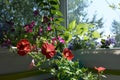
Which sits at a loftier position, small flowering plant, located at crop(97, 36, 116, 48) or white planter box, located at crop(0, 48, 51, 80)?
small flowering plant, located at crop(97, 36, 116, 48)

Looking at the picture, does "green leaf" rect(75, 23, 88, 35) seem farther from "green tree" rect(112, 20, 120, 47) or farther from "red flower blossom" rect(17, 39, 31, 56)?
"red flower blossom" rect(17, 39, 31, 56)

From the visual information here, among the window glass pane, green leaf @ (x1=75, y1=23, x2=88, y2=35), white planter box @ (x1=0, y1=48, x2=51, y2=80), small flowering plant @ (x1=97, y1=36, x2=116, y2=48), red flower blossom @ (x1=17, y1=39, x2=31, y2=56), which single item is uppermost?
the window glass pane

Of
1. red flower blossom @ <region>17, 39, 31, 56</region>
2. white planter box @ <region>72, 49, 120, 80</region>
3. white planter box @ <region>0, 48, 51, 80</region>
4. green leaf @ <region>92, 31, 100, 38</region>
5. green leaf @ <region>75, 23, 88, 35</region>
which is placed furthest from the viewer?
green leaf @ <region>92, 31, 100, 38</region>

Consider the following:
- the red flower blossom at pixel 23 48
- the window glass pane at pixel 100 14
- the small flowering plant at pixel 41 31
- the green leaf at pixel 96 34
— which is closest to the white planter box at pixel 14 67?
the small flowering plant at pixel 41 31

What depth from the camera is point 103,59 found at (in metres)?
2.73

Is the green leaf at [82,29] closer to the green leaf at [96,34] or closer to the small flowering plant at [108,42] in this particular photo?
the green leaf at [96,34]

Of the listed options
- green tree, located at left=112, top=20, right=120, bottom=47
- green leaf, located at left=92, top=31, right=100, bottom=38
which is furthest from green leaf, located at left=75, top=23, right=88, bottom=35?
green tree, located at left=112, top=20, right=120, bottom=47

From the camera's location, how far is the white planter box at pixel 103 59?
2629mm

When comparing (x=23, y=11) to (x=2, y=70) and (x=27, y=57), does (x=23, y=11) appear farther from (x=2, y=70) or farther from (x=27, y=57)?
(x=2, y=70)

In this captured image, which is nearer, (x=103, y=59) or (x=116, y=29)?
(x=103, y=59)

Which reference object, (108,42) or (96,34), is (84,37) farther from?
(108,42)

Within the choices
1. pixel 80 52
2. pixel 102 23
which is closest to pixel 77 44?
pixel 80 52

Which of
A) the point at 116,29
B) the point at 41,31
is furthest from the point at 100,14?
the point at 41,31

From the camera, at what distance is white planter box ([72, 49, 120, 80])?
2629mm
